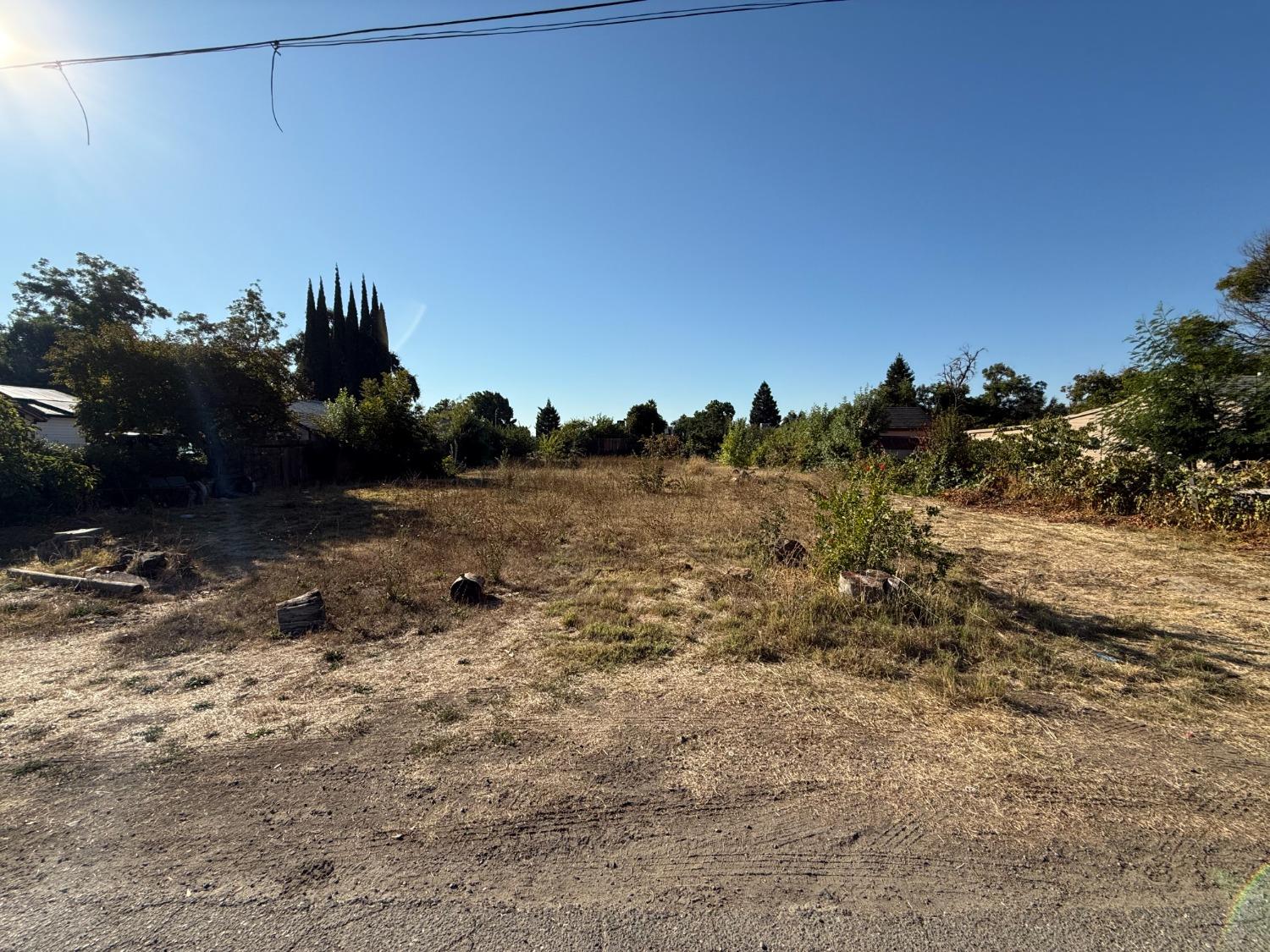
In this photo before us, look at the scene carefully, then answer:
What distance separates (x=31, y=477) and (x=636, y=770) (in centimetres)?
1139

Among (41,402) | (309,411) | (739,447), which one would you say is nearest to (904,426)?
(739,447)

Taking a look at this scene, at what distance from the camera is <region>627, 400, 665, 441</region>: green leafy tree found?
37.2m

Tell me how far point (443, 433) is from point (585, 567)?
Result: 49.7 ft

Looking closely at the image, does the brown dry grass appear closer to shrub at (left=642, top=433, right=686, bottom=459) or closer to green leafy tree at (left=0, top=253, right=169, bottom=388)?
shrub at (left=642, top=433, right=686, bottom=459)

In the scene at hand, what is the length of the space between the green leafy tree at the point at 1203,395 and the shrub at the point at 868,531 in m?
7.26

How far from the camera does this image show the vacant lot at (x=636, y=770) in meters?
1.64

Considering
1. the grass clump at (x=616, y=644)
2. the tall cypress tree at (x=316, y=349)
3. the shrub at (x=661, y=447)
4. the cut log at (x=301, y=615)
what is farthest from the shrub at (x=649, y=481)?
the tall cypress tree at (x=316, y=349)

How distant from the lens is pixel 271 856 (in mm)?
1865

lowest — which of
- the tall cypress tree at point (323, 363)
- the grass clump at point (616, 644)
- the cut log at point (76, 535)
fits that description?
the grass clump at point (616, 644)

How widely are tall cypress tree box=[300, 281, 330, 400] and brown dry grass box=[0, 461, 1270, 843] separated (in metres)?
38.5

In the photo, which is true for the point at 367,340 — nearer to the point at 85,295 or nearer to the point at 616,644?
the point at 85,295

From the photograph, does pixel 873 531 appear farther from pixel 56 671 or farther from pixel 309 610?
pixel 56 671

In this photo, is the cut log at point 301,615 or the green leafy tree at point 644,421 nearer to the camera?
the cut log at point 301,615

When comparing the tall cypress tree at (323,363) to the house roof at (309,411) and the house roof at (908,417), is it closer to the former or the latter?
the house roof at (309,411)
